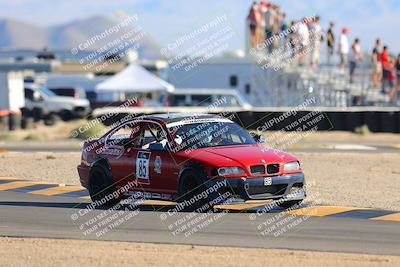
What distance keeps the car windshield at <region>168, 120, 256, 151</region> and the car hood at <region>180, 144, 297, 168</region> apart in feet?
0.65

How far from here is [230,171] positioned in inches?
489

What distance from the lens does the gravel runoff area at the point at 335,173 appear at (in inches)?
584

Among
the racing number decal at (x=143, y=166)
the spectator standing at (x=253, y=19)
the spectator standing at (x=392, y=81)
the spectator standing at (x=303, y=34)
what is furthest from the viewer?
the spectator standing at (x=253, y=19)

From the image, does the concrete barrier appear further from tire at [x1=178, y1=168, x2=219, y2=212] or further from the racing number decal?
tire at [x1=178, y1=168, x2=219, y2=212]

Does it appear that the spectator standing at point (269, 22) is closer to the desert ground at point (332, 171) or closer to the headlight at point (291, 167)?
the desert ground at point (332, 171)

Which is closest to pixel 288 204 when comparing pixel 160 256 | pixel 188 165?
pixel 188 165

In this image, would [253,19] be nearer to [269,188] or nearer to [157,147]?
[157,147]

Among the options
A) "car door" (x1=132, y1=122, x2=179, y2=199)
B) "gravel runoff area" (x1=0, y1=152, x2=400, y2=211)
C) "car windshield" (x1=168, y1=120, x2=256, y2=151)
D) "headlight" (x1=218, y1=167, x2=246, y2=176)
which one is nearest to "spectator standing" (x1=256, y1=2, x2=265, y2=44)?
"gravel runoff area" (x1=0, y1=152, x2=400, y2=211)

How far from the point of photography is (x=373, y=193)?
50.6ft

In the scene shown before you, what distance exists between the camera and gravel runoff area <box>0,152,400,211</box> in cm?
1484

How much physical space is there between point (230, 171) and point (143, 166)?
150 cm

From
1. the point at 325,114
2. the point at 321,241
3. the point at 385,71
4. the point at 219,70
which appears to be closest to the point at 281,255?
the point at 321,241

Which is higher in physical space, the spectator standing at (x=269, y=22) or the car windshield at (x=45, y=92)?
the spectator standing at (x=269, y=22)

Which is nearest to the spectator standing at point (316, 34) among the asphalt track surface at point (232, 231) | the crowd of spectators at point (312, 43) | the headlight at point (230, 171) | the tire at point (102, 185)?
the crowd of spectators at point (312, 43)
